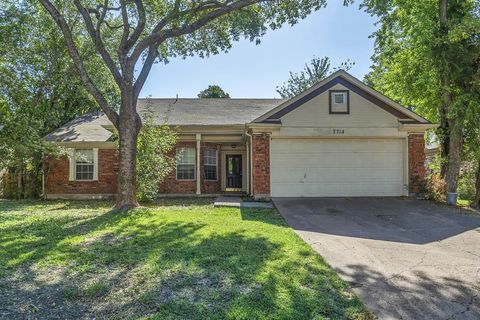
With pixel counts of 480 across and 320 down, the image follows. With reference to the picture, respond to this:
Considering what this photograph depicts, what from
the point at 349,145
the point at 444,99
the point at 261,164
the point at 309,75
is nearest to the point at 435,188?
the point at 444,99

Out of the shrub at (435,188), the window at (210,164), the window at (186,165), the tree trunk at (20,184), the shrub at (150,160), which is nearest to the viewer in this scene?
the shrub at (150,160)

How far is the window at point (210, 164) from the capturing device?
50.0 feet

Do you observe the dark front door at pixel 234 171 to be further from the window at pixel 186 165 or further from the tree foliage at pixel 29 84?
the tree foliage at pixel 29 84

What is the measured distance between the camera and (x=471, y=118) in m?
11.4

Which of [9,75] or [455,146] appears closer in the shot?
[455,146]

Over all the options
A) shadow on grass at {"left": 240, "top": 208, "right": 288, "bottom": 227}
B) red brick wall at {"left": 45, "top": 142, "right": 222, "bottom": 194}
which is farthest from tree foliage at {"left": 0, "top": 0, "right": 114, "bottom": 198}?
shadow on grass at {"left": 240, "top": 208, "right": 288, "bottom": 227}

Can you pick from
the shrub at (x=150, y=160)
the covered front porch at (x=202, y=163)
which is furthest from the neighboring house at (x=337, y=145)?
the shrub at (x=150, y=160)

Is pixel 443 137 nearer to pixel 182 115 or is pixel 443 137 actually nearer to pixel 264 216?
pixel 264 216

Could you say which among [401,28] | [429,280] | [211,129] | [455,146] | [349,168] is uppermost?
[401,28]

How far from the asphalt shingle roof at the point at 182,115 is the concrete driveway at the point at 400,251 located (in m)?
6.12

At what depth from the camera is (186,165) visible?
1496cm

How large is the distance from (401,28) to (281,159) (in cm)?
768

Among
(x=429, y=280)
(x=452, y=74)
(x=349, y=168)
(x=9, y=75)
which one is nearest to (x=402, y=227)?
(x=429, y=280)

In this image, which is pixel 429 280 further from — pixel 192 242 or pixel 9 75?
pixel 9 75
